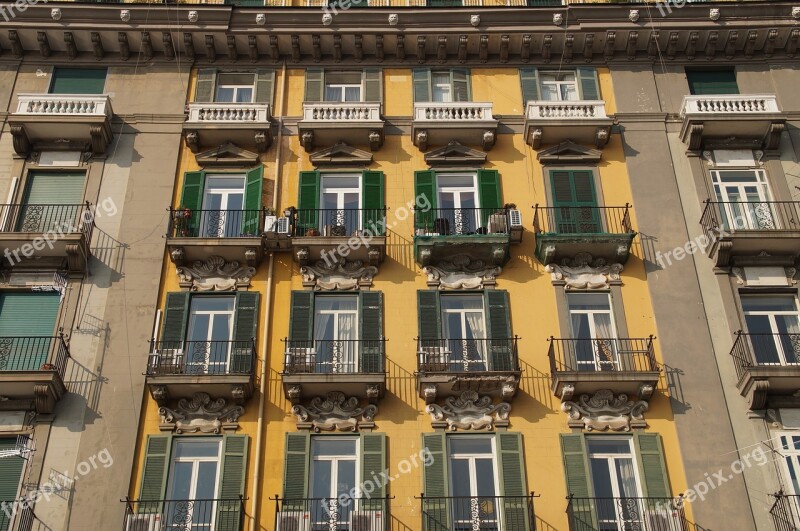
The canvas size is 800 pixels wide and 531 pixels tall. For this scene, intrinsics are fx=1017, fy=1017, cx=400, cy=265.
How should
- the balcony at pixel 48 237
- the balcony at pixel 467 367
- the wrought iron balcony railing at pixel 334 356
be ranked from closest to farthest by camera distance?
the balcony at pixel 467 367 < the wrought iron balcony railing at pixel 334 356 < the balcony at pixel 48 237

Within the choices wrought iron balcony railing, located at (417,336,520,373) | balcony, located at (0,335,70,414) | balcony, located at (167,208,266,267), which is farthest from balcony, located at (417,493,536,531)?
balcony, located at (0,335,70,414)

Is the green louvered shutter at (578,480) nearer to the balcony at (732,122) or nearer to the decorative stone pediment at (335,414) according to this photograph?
the decorative stone pediment at (335,414)

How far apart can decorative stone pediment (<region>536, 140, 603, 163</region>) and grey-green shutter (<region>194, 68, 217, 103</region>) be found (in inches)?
375

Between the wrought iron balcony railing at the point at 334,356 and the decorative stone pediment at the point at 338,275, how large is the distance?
5.40 ft

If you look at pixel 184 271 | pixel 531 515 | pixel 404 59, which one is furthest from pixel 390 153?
pixel 531 515

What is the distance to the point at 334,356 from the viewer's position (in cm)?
2438

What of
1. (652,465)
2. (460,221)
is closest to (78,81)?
(460,221)

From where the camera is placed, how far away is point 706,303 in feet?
82.9

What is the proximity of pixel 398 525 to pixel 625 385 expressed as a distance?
620 centimetres

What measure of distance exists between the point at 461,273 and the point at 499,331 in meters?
1.95

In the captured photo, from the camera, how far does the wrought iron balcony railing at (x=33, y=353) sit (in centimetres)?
2389

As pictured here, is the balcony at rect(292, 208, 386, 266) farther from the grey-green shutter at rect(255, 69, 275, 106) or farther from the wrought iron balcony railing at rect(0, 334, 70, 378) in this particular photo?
the wrought iron balcony railing at rect(0, 334, 70, 378)

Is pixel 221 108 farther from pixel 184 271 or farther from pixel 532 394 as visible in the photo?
pixel 532 394

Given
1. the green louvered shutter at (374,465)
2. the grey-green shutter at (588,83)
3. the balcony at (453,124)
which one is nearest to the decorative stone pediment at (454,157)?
the balcony at (453,124)
